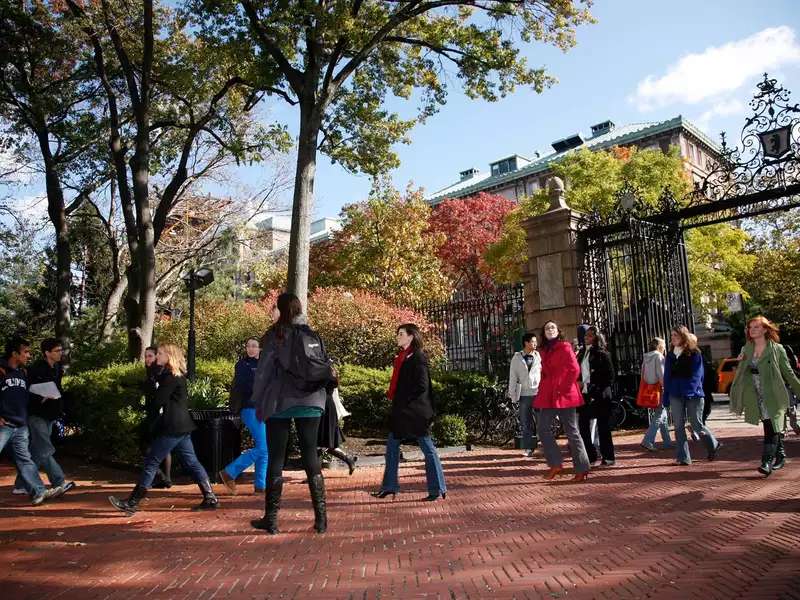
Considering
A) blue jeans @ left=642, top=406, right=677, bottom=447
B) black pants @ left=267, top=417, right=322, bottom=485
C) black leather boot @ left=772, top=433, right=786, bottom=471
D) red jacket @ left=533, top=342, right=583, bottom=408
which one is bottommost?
black leather boot @ left=772, top=433, right=786, bottom=471

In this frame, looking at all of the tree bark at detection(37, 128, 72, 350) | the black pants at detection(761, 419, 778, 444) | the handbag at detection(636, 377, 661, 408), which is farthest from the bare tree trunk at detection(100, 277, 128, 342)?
the black pants at detection(761, 419, 778, 444)

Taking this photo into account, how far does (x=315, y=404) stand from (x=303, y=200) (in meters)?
7.53

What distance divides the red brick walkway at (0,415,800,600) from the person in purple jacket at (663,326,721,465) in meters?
0.44

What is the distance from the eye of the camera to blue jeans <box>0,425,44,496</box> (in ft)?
23.7

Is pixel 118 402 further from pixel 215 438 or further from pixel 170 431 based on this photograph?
pixel 170 431

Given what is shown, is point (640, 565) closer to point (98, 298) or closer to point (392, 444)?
point (392, 444)

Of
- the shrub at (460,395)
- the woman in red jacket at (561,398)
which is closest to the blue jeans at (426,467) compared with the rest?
the woman in red jacket at (561,398)

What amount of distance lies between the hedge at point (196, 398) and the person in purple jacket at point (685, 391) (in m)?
4.24

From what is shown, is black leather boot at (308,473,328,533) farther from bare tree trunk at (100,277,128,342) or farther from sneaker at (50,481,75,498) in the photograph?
bare tree trunk at (100,277,128,342)

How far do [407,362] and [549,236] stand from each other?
25.2 ft

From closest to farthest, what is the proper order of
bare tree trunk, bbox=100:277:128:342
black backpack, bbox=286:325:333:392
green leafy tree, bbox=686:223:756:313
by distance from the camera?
1. black backpack, bbox=286:325:333:392
2. bare tree trunk, bbox=100:277:128:342
3. green leafy tree, bbox=686:223:756:313

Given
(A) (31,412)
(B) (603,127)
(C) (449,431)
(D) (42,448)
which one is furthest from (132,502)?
(B) (603,127)

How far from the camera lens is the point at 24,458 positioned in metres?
7.25

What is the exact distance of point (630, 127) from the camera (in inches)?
1999
